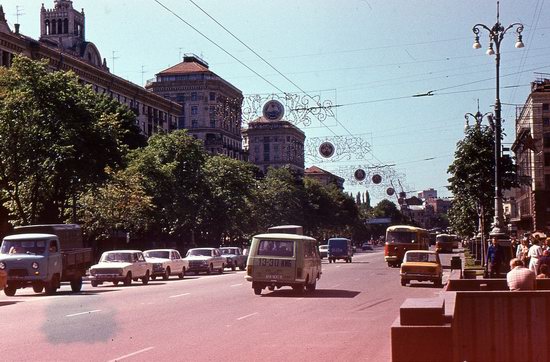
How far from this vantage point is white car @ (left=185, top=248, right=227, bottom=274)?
54719mm

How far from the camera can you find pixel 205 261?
54.9 m

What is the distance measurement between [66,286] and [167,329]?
23.6m

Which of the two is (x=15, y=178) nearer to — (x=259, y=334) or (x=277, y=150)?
(x=259, y=334)

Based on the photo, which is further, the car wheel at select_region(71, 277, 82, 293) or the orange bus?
the orange bus

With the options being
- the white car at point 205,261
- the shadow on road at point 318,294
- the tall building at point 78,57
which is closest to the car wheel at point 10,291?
the shadow on road at point 318,294

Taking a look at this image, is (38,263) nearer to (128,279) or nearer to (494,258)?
(128,279)

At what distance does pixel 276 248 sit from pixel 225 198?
52.3 metres

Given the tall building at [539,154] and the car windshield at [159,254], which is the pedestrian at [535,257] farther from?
the tall building at [539,154]

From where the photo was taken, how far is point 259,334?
1756cm

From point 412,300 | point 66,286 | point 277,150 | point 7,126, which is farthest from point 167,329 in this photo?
point 277,150

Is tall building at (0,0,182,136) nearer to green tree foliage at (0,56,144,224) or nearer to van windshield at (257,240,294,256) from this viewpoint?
green tree foliage at (0,56,144,224)

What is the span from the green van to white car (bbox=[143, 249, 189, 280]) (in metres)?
16.0

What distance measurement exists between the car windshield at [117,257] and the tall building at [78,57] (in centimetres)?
4166

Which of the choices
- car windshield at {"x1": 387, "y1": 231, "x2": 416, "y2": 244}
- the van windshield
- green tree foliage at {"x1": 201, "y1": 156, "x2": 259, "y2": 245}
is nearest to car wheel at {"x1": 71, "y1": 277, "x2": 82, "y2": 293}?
the van windshield
